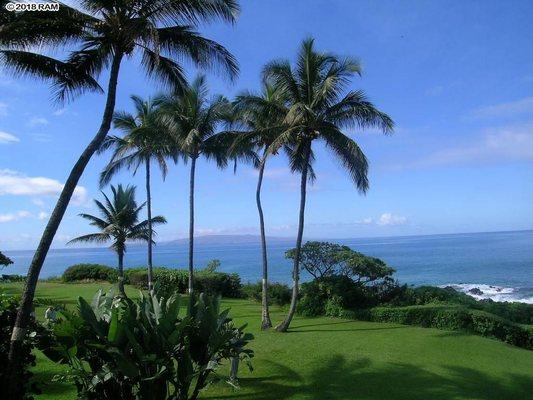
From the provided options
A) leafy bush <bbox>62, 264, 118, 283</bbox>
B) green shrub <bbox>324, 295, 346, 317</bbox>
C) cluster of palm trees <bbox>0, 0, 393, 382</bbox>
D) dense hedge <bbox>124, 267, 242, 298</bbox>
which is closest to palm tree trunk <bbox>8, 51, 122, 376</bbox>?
cluster of palm trees <bbox>0, 0, 393, 382</bbox>

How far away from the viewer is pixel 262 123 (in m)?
16.4

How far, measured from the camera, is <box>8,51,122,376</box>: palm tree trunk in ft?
19.6

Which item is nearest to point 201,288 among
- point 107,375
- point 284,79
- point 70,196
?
point 284,79

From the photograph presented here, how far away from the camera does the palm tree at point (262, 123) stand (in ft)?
50.5

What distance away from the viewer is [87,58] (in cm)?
923

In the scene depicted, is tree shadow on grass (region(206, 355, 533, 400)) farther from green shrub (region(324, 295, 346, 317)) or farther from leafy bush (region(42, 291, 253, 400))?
green shrub (region(324, 295, 346, 317))

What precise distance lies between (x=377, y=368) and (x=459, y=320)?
591 cm

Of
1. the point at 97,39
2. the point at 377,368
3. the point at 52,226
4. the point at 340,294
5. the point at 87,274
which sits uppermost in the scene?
the point at 97,39

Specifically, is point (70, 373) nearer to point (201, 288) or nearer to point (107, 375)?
point (107, 375)

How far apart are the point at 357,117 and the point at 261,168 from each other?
4.20m

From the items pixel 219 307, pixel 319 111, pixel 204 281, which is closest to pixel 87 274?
pixel 204 281

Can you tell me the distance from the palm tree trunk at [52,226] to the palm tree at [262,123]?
7.20m

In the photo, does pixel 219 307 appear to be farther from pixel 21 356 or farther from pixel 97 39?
pixel 97 39

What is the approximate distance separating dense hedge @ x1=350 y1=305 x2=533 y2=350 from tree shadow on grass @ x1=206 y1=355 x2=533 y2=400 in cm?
444
